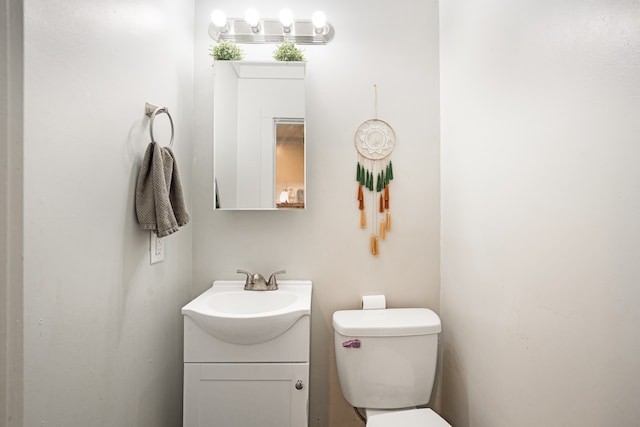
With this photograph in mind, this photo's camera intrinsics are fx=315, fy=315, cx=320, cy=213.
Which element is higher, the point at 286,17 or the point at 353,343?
the point at 286,17

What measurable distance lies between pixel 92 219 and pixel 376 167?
1.19 metres

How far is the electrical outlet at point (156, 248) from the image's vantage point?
3.87ft

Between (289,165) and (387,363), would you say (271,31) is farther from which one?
(387,363)

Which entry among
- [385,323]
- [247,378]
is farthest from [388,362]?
[247,378]

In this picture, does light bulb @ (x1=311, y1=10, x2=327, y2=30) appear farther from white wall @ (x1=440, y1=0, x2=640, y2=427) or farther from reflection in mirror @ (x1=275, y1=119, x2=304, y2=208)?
white wall @ (x1=440, y1=0, x2=640, y2=427)

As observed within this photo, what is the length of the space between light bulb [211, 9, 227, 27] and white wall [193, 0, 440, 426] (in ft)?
0.35

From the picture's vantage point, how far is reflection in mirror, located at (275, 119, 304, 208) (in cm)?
150

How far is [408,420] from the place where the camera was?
1.19 meters

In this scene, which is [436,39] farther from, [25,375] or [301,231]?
[25,375]

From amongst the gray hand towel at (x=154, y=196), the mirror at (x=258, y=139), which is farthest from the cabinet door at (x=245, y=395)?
the mirror at (x=258, y=139)

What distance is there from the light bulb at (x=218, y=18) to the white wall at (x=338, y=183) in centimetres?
11

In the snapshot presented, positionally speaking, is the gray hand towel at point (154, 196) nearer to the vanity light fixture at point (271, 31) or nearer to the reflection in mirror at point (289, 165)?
the reflection in mirror at point (289, 165)

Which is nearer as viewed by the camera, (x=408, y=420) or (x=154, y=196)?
(x=154, y=196)

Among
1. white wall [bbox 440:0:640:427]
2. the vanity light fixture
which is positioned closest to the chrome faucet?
white wall [bbox 440:0:640:427]
